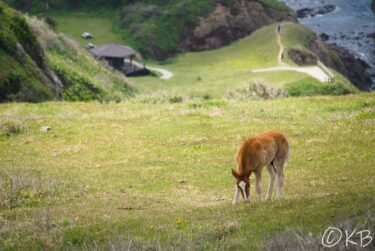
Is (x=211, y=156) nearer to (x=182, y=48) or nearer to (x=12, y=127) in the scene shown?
(x=12, y=127)

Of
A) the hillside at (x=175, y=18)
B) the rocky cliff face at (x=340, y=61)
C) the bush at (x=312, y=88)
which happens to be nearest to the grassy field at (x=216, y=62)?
the bush at (x=312, y=88)

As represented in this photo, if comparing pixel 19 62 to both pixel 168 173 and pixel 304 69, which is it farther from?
pixel 304 69

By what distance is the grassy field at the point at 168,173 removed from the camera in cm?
1495

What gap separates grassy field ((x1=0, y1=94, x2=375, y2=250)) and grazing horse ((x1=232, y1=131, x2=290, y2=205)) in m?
0.67

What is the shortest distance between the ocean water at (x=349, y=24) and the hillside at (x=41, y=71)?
66.5 metres

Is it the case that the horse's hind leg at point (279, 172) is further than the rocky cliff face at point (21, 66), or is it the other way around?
the rocky cliff face at point (21, 66)

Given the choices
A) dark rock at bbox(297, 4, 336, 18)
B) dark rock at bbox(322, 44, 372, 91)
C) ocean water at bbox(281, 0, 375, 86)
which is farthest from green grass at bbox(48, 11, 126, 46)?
dark rock at bbox(297, 4, 336, 18)

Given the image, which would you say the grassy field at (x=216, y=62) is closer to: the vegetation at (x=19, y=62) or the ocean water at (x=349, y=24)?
the ocean water at (x=349, y=24)

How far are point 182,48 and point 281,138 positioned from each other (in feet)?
377

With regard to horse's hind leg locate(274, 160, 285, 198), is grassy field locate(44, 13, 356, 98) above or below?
below

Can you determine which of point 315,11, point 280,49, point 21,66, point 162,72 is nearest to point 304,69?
point 280,49

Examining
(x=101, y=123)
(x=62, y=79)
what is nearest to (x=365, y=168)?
(x=101, y=123)

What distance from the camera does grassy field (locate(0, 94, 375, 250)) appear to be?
15.0 meters

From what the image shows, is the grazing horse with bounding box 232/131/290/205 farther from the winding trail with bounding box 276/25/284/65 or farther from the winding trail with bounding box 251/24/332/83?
the winding trail with bounding box 276/25/284/65
